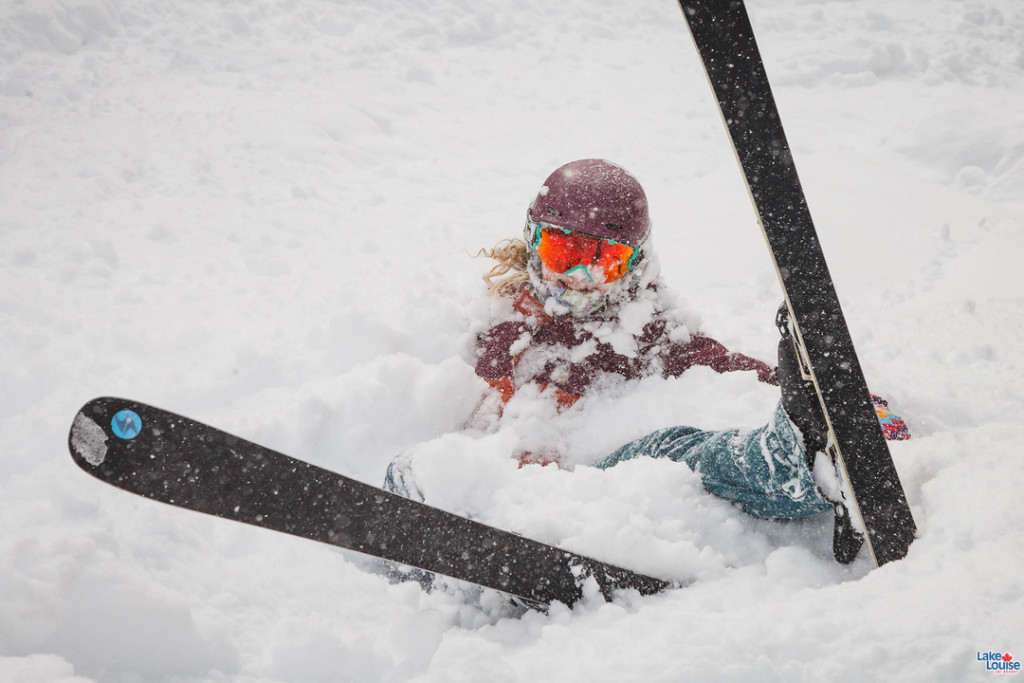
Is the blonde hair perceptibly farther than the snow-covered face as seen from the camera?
Yes

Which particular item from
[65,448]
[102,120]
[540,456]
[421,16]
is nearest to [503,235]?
[540,456]

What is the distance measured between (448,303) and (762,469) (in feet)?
5.71

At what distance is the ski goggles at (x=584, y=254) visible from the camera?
232cm

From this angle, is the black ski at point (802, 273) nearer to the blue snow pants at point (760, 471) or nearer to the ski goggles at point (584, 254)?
the blue snow pants at point (760, 471)

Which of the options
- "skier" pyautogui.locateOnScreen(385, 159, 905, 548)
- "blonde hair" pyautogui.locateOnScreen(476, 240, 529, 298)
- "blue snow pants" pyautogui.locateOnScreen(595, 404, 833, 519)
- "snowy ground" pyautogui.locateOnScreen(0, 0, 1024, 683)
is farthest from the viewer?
"blonde hair" pyautogui.locateOnScreen(476, 240, 529, 298)

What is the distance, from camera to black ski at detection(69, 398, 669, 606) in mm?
1419

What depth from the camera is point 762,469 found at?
5.61ft

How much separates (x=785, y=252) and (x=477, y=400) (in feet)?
5.22

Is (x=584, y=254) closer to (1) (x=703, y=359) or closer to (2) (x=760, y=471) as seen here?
(1) (x=703, y=359)

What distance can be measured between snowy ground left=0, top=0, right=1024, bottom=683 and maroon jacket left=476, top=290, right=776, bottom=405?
0.35 feet

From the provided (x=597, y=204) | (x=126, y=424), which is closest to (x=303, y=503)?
(x=126, y=424)

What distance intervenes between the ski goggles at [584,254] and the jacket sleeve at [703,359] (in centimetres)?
46

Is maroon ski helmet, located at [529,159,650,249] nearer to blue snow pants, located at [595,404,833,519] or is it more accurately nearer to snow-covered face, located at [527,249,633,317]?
snow-covered face, located at [527,249,633,317]

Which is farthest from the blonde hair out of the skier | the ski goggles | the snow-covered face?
the ski goggles
